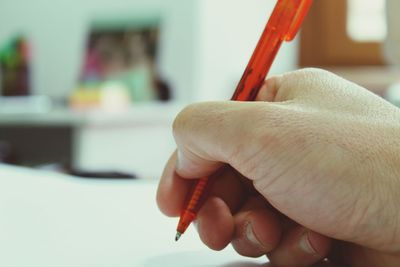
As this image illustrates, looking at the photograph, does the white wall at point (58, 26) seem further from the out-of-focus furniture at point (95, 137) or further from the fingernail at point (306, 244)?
the fingernail at point (306, 244)

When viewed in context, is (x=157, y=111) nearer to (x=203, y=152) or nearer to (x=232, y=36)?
(x=232, y=36)

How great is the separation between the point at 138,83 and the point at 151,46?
6.3 inches

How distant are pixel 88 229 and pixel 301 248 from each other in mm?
203

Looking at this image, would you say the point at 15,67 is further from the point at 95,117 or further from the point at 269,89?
the point at 269,89

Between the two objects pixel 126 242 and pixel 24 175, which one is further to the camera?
pixel 24 175

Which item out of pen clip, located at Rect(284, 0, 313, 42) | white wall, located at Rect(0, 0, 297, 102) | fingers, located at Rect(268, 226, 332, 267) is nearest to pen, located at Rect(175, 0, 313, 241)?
pen clip, located at Rect(284, 0, 313, 42)

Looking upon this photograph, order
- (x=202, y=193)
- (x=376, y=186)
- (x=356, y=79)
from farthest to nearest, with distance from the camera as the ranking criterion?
(x=356, y=79) → (x=202, y=193) → (x=376, y=186)

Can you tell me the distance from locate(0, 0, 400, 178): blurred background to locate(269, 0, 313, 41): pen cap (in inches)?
60.1

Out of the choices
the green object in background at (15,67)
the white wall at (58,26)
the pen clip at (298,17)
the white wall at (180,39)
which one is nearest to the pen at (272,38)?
the pen clip at (298,17)

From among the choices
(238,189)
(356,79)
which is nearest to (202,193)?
(238,189)

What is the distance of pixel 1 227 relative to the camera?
508 millimetres

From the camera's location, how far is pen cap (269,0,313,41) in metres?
0.41

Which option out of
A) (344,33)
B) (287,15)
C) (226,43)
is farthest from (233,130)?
(344,33)

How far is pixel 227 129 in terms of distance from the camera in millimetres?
360
